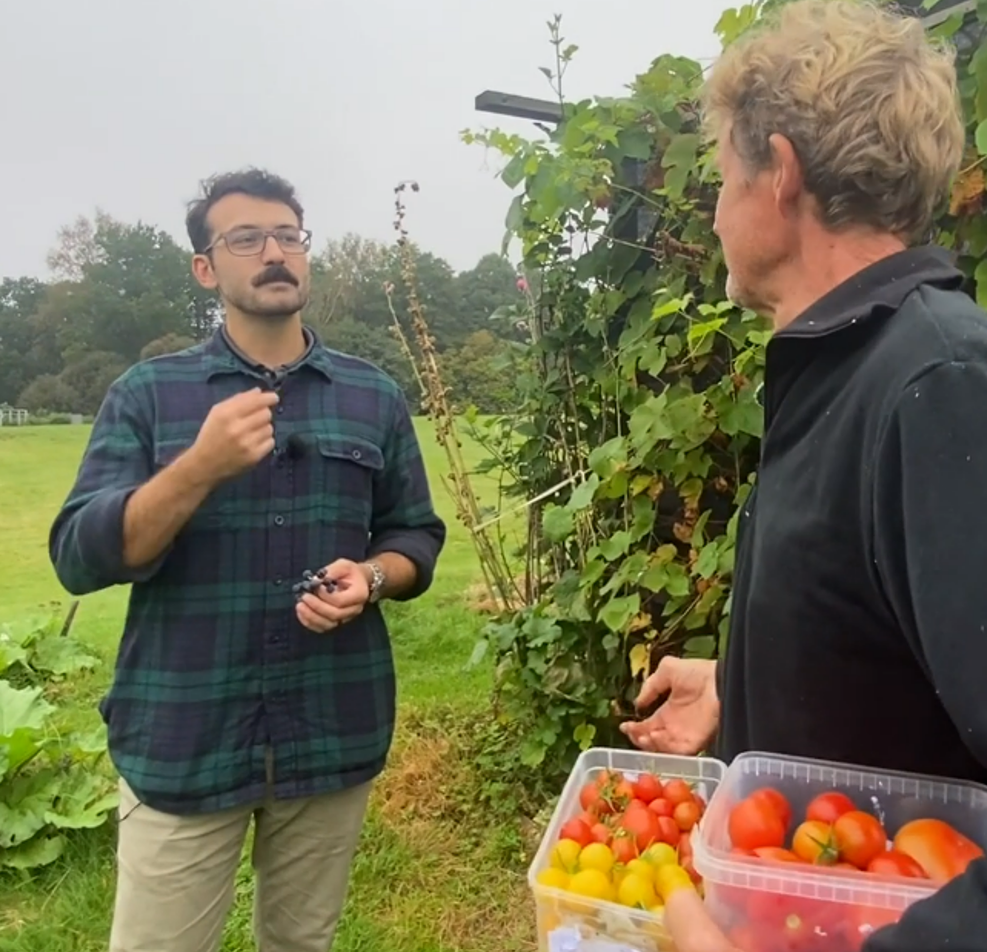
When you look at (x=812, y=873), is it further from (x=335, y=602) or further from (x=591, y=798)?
(x=335, y=602)

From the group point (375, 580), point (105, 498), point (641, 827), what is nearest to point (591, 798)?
point (641, 827)

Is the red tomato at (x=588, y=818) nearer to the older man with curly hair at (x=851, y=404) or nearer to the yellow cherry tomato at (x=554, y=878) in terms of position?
the yellow cherry tomato at (x=554, y=878)

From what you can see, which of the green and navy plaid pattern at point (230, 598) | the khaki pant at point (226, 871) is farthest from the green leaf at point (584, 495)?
the khaki pant at point (226, 871)

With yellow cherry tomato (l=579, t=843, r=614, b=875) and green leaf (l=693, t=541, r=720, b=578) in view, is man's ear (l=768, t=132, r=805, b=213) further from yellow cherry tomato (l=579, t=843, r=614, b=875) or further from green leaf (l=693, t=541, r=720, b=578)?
green leaf (l=693, t=541, r=720, b=578)

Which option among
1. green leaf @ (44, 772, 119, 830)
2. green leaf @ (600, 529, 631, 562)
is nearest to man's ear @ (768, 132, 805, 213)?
green leaf @ (600, 529, 631, 562)

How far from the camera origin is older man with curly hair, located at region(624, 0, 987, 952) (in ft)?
2.84

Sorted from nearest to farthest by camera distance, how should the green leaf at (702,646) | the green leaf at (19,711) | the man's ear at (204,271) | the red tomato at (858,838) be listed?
the red tomato at (858,838) < the man's ear at (204,271) < the green leaf at (702,646) < the green leaf at (19,711)

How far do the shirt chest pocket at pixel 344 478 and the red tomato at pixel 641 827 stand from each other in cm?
107

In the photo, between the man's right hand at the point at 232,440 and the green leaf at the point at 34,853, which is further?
the green leaf at the point at 34,853

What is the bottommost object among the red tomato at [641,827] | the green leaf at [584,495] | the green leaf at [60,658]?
the green leaf at [60,658]

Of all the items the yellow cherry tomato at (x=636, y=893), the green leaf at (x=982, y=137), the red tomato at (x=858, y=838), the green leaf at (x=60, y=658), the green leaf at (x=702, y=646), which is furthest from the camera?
the green leaf at (x=60, y=658)

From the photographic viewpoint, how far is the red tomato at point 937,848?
89cm

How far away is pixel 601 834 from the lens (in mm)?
1177

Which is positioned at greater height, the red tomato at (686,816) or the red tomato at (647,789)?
the red tomato at (647,789)
